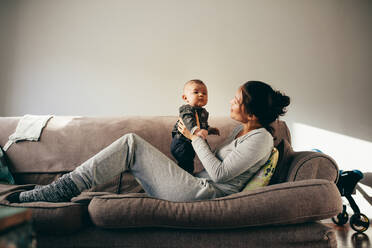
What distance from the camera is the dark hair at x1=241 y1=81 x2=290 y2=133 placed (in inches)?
54.6

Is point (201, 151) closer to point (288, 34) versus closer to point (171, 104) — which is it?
point (171, 104)

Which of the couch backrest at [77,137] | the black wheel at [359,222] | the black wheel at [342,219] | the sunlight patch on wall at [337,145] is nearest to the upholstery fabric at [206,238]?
the couch backrest at [77,137]

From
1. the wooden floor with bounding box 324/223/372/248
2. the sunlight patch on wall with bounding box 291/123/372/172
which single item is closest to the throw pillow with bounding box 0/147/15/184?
the wooden floor with bounding box 324/223/372/248

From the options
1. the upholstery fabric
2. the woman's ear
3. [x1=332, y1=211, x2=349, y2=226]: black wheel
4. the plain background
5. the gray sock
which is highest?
the plain background

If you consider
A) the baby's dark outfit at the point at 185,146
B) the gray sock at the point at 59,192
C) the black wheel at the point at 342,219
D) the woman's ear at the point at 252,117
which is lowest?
the black wheel at the point at 342,219

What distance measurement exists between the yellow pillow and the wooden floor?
0.85 m

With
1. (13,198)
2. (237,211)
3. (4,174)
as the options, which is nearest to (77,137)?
(4,174)

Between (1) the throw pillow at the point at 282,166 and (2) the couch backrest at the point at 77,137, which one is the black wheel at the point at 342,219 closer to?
(2) the couch backrest at the point at 77,137

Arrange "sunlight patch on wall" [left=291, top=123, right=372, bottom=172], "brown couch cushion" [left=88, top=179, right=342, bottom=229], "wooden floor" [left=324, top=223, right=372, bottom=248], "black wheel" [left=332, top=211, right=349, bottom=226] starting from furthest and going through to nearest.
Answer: "sunlight patch on wall" [left=291, top=123, right=372, bottom=172] → "black wheel" [left=332, top=211, right=349, bottom=226] → "wooden floor" [left=324, top=223, right=372, bottom=248] → "brown couch cushion" [left=88, top=179, right=342, bottom=229]

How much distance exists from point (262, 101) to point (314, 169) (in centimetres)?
43

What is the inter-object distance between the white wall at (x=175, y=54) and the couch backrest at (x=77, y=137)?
0.58m

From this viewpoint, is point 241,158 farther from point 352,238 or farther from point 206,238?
point 352,238

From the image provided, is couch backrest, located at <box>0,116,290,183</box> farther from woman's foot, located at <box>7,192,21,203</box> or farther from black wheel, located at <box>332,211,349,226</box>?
black wheel, located at <box>332,211,349,226</box>

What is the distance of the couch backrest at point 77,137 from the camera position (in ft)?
6.01
